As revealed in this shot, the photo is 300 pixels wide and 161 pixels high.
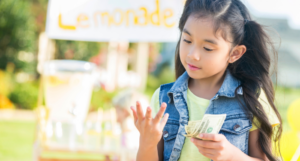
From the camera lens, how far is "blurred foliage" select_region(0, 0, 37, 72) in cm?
934

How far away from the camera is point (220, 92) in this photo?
1283 mm

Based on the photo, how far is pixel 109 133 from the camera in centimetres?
291

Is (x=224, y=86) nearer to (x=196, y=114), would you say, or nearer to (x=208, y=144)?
(x=196, y=114)

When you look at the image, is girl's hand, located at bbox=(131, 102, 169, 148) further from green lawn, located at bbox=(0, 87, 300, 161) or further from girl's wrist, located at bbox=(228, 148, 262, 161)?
green lawn, located at bbox=(0, 87, 300, 161)

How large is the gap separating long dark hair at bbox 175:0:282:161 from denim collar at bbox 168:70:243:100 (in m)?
0.03

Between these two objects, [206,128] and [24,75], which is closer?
[206,128]

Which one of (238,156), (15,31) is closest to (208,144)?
(238,156)

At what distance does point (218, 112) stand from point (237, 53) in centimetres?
26

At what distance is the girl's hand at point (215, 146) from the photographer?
1.04 metres

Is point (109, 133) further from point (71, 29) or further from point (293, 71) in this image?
point (293, 71)

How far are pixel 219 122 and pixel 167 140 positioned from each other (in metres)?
0.34

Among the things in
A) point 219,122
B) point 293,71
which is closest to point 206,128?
point 219,122

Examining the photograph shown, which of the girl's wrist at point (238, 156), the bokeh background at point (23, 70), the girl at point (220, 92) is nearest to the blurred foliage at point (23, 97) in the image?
the bokeh background at point (23, 70)

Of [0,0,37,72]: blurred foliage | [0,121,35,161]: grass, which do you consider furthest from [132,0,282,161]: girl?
[0,0,37,72]: blurred foliage
